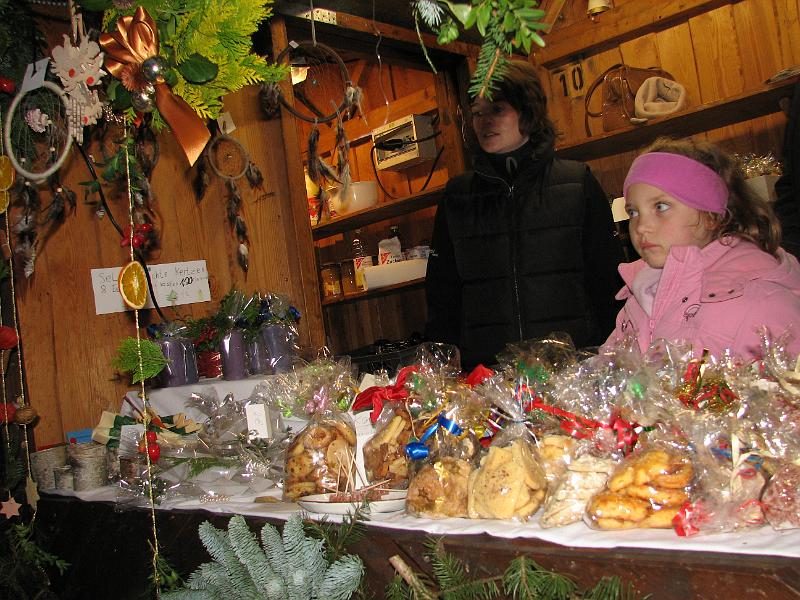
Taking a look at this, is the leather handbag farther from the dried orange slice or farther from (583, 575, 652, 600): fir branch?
(583, 575, 652, 600): fir branch

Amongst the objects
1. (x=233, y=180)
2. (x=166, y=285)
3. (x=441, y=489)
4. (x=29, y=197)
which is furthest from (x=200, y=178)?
(x=441, y=489)

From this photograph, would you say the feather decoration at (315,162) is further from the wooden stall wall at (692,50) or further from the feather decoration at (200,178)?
the wooden stall wall at (692,50)

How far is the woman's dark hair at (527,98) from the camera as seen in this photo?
2.24 metres

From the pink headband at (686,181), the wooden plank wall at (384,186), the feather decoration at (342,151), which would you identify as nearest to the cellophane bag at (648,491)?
the pink headband at (686,181)

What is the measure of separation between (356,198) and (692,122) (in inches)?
67.7

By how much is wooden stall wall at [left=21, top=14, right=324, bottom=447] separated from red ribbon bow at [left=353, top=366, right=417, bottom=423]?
101cm

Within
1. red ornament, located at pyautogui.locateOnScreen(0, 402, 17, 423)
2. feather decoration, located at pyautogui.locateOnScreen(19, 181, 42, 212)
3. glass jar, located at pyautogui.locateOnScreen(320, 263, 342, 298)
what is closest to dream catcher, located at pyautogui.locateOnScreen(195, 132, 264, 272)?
feather decoration, located at pyautogui.locateOnScreen(19, 181, 42, 212)

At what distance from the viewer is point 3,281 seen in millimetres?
2420

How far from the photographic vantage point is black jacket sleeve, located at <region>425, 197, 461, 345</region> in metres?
2.53

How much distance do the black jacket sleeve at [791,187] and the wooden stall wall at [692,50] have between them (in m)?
0.75

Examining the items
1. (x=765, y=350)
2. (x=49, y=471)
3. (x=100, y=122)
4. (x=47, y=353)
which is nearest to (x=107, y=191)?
(x=100, y=122)

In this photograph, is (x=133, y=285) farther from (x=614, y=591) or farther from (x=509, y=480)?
(x=614, y=591)

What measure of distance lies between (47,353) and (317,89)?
222cm

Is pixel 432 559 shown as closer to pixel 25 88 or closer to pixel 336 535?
pixel 336 535
